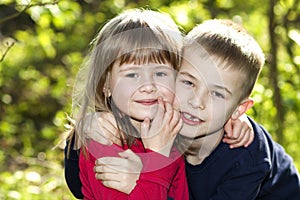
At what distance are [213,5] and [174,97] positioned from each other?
122 inches

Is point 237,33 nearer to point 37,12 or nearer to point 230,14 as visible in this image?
point 37,12

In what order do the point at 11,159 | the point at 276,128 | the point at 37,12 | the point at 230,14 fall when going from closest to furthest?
1. the point at 37,12
2. the point at 276,128
3. the point at 230,14
4. the point at 11,159

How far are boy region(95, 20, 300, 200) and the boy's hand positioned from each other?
0.33ft

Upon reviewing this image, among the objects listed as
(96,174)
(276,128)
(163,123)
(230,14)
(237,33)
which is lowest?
(276,128)

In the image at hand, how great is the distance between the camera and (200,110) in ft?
10.1

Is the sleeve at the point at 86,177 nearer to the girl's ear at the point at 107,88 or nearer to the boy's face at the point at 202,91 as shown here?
the girl's ear at the point at 107,88

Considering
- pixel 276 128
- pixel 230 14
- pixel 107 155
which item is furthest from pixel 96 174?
pixel 230 14

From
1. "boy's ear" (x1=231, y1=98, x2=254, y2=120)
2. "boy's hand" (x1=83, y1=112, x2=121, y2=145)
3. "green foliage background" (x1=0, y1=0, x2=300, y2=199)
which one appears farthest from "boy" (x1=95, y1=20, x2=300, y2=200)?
"green foliage background" (x1=0, y1=0, x2=300, y2=199)

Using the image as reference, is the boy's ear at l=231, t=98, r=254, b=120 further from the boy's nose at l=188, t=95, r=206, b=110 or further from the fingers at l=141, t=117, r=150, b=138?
the fingers at l=141, t=117, r=150, b=138

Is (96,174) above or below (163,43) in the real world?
below

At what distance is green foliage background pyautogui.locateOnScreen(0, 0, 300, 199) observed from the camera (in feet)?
16.1

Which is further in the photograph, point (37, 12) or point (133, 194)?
point (37, 12)

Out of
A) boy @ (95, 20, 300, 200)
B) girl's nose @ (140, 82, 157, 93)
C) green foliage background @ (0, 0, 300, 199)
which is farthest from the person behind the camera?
green foliage background @ (0, 0, 300, 199)

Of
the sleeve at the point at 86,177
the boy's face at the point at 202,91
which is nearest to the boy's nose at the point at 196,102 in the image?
the boy's face at the point at 202,91
